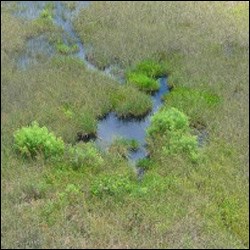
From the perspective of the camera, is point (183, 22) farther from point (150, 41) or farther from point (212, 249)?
point (212, 249)

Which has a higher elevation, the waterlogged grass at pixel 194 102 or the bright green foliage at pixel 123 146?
the waterlogged grass at pixel 194 102

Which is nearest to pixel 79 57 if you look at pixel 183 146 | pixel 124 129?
pixel 124 129

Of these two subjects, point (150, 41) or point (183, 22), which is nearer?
point (150, 41)

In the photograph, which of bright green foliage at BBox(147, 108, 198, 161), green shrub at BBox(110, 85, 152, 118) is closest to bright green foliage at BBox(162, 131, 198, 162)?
bright green foliage at BBox(147, 108, 198, 161)

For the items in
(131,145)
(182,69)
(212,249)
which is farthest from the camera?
(182,69)

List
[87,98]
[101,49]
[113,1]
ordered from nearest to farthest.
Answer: [87,98] → [101,49] → [113,1]

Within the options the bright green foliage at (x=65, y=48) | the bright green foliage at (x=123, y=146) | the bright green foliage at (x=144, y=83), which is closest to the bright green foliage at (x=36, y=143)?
the bright green foliage at (x=123, y=146)

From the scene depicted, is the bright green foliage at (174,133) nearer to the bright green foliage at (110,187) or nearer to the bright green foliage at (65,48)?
the bright green foliage at (110,187)

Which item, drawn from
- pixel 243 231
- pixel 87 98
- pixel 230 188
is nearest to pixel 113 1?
pixel 87 98
